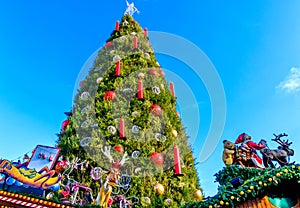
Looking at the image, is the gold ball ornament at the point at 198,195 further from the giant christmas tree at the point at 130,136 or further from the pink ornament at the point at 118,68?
the pink ornament at the point at 118,68

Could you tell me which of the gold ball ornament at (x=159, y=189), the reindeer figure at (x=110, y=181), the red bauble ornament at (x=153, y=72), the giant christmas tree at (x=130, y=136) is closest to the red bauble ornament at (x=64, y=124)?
the giant christmas tree at (x=130, y=136)

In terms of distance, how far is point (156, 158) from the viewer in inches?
573

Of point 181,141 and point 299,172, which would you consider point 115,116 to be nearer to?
point 181,141

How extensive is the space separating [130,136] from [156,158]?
181cm

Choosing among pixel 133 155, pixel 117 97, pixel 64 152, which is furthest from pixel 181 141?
pixel 64 152

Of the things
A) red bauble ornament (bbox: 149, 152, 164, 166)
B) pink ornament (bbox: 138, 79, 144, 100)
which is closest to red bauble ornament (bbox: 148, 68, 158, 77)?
pink ornament (bbox: 138, 79, 144, 100)

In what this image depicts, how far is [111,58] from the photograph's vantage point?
1898 centimetres

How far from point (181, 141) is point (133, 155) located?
309 cm

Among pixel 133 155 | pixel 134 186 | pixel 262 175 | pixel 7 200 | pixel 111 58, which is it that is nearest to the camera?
pixel 7 200

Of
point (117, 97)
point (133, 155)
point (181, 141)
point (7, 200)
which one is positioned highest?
point (117, 97)

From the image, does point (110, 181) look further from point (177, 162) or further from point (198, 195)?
point (198, 195)

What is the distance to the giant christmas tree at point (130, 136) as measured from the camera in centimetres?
1369

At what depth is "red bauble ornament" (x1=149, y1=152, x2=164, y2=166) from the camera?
1447 centimetres

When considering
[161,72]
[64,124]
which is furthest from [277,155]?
[64,124]
